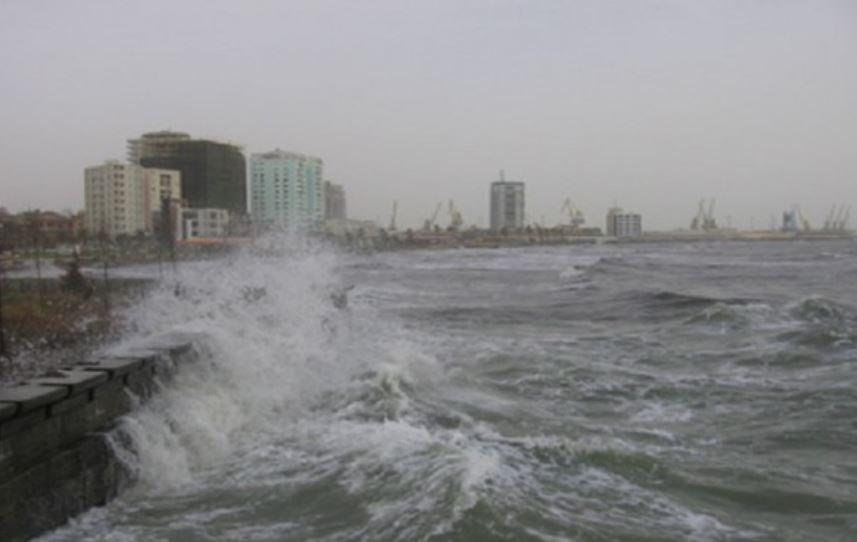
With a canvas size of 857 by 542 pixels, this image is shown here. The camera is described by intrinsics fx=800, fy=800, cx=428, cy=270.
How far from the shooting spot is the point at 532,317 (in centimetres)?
2169

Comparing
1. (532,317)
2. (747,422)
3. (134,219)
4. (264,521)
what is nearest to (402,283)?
(532,317)

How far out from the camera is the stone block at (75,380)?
6559mm

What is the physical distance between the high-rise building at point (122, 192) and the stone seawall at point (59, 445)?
7650cm

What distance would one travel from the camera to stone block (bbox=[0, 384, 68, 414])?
5.79 metres

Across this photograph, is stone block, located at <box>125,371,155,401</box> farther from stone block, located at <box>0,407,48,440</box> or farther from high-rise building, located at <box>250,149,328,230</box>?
high-rise building, located at <box>250,149,328,230</box>

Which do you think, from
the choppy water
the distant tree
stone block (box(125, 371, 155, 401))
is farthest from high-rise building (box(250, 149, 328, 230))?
stone block (box(125, 371, 155, 401))

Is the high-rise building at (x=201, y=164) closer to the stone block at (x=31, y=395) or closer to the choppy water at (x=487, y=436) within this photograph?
the choppy water at (x=487, y=436)

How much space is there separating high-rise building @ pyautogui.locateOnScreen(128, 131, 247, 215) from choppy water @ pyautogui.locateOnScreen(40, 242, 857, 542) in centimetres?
7240

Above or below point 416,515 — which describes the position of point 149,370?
above

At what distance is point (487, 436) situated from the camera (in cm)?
802

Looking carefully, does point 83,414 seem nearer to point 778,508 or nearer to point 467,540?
point 467,540

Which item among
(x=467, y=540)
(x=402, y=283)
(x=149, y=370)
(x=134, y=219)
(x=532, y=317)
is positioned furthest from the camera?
(x=134, y=219)

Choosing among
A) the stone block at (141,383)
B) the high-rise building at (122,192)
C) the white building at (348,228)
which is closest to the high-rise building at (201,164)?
the high-rise building at (122,192)

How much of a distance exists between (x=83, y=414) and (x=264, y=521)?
201 cm
